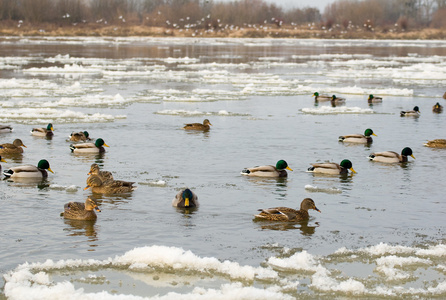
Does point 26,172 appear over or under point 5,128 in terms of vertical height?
under

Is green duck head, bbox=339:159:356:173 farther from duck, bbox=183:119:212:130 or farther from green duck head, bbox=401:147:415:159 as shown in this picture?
duck, bbox=183:119:212:130

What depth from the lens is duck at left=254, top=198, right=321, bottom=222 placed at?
9883 mm

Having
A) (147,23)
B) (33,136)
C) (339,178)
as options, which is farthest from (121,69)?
(147,23)

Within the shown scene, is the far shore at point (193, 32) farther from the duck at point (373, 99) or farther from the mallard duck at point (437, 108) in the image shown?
the mallard duck at point (437, 108)

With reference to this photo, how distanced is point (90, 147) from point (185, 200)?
16.5ft

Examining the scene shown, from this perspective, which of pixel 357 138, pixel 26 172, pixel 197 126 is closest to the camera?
pixel 26 172

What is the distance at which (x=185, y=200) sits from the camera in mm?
10273

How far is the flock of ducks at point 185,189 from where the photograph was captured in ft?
32.5

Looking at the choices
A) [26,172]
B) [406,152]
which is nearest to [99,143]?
[26,172]

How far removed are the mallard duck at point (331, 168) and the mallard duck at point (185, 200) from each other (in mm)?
3287

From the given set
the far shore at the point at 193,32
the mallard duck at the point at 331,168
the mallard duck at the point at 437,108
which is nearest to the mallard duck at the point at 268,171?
the mallard duck at the point at 331,168

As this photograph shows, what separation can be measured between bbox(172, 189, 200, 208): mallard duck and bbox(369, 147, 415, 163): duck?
5235mm

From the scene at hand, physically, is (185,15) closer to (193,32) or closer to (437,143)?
(193,32)

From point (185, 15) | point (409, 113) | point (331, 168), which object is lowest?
point (331, 168)
